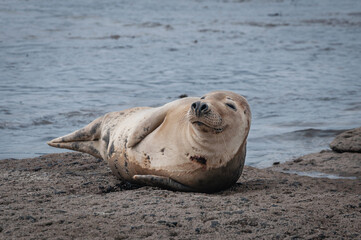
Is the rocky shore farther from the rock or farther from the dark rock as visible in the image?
the rock

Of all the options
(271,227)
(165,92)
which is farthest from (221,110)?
(165,92)

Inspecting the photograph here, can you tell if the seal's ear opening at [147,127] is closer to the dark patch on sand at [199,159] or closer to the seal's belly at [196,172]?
the seal's belly at [196,172]

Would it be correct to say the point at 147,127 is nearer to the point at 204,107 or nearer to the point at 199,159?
the point at 199,159

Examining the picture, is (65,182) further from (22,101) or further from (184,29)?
(184,29)

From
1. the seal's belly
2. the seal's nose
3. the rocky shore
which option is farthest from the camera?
the seal's belly

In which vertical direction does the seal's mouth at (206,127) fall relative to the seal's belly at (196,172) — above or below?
above

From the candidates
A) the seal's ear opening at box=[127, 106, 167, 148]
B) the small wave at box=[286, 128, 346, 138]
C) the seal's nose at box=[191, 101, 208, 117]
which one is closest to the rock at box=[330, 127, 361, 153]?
the small wave at box=[286, 128, 346, 138]

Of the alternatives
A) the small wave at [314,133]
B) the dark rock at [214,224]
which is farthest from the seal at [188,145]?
the small wave at [314,133]

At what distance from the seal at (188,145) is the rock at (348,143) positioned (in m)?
2.54

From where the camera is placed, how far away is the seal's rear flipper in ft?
18.1

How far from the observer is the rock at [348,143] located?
21.9 feet

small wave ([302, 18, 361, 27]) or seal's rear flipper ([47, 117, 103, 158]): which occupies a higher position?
seal's rear flipper ([47, 117, 103, 158])

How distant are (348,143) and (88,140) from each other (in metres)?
3.03

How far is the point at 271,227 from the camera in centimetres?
332
